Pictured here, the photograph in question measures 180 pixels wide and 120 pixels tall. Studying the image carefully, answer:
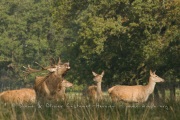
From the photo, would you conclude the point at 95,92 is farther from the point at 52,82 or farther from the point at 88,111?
the point at 88,111

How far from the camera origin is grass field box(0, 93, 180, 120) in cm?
857

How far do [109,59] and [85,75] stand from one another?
2.89 m

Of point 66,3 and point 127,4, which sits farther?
point 66,3

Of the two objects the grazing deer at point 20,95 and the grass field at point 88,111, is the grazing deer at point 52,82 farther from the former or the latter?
the grass field at point 88,111

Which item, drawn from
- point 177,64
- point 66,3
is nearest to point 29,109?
point 177,64

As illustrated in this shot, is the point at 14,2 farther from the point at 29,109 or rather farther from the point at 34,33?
the point at 29,109

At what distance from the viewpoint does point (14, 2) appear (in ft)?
243

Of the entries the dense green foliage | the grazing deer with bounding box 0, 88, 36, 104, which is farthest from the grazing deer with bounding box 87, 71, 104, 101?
the dense green foliage

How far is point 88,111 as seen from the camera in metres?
9.00

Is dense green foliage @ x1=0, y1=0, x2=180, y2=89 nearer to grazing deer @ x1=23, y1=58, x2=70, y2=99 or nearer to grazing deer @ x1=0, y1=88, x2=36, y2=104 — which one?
grazing deer @ x1=23, y1=58, x2=70, y2=99

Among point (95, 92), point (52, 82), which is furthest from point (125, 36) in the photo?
point (52, 82)

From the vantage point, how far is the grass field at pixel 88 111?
8.57 m

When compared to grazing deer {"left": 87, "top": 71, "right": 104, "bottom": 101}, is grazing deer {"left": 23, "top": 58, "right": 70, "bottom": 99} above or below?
above

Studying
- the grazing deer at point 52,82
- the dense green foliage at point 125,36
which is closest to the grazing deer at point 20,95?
the grazing deer at point 52,82
